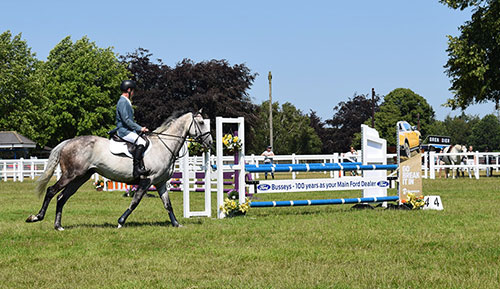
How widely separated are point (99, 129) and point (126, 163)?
178 ft

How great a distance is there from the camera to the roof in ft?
211

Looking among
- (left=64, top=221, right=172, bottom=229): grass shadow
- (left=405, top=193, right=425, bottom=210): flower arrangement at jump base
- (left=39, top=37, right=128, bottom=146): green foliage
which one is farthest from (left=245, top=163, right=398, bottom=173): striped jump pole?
(left=39, top=37, right=128, bottom=146): green foliage

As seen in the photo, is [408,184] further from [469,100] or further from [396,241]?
[469,100]

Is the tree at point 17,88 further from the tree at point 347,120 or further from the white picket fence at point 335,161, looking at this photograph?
the tree at point 347,120

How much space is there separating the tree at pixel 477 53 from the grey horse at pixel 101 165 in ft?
83.2

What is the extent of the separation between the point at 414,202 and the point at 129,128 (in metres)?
6.38

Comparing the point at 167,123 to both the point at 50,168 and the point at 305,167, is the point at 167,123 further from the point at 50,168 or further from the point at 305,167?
the point at 305,167

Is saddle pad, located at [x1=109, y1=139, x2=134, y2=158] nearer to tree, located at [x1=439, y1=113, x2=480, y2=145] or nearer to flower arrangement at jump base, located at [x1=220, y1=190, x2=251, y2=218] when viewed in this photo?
flower arrangement at jump base, located at [x1=220, y1=190, x2=251, y2=218]

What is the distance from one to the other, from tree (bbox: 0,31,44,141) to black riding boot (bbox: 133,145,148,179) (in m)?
46.0

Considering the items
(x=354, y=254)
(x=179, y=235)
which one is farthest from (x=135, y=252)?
(x=354, y=254)

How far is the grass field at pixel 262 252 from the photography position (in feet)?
20.2

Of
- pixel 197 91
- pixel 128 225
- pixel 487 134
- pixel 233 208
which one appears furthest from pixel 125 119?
pixel 487 134

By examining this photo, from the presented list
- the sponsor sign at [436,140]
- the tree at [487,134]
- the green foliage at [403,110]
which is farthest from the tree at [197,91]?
the tree at [487,134]

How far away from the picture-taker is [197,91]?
6456 cm
